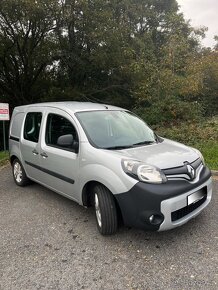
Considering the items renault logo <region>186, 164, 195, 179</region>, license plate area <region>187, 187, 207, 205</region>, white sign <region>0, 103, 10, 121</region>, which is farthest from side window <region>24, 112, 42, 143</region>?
white sign <region>0, 103, 10, 121</region>

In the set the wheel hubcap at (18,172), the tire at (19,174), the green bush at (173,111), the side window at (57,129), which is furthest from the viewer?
the green bush at (173,111)

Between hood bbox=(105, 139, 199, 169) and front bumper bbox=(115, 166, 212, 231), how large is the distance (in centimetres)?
25

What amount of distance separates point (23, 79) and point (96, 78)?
434cm

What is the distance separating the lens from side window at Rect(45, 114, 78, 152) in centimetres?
418

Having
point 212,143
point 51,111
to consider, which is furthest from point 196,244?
point 212,143

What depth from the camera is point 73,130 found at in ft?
13.6

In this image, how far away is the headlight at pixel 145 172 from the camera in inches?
127

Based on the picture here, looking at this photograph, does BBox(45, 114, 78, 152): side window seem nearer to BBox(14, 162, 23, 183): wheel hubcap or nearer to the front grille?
BBox(14, 162, 23, 183): wheel hubcap

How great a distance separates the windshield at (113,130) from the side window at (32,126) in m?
1.06

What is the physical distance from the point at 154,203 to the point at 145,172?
1.17 feet

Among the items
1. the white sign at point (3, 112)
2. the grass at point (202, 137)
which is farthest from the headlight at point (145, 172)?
the white sign at point (3, 112)

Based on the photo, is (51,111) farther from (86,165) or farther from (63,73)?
(63,73)

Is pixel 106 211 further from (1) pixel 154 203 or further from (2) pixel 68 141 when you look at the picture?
(2) pixel 68 141

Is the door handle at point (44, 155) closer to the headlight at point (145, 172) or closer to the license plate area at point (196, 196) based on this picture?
the headlight at point (145, 172)
